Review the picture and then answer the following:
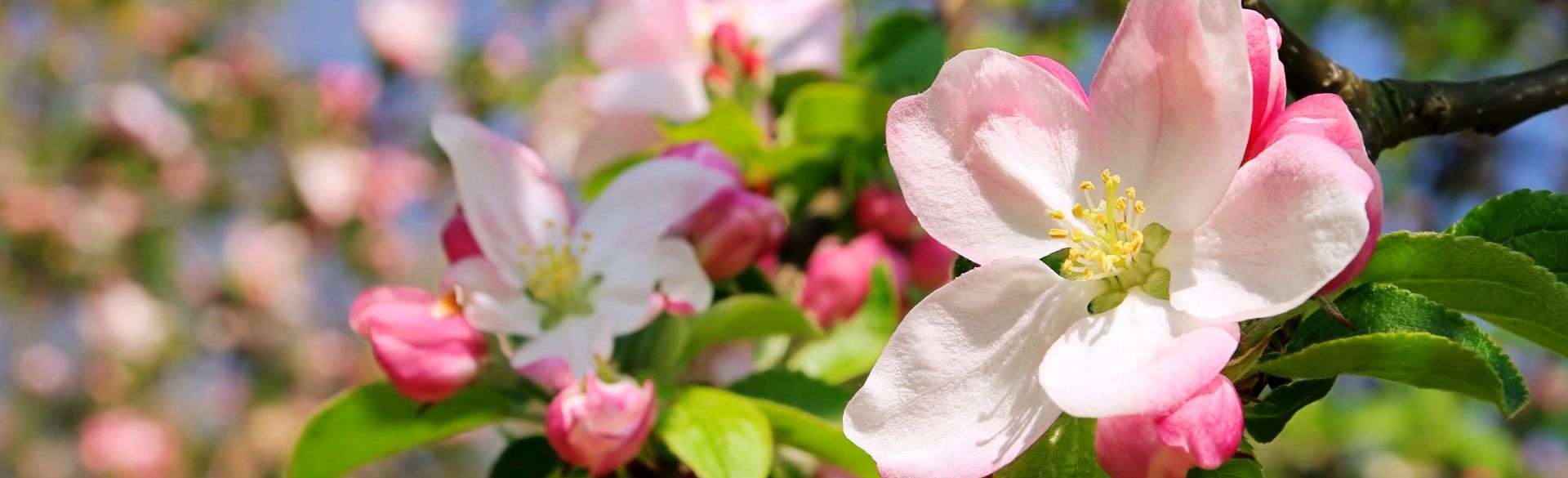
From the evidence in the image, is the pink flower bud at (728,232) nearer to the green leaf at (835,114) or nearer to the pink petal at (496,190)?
the pink petal at (496,190)

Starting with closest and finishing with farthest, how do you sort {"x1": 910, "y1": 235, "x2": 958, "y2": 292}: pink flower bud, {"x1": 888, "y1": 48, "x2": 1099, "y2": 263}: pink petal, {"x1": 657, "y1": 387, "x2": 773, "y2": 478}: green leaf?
{"x1": 888, "y1": 48, "x2": 1099, "y2": 263}: pink petal → {"x1": 657, "y1": 387, "x2": 773, "y2": 478}: green leaf → {"x1": 910, "y1": 235, "x2": 958, "y2": 292}: pink flower bud

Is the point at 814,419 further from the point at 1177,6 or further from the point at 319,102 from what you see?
the point at 319,102

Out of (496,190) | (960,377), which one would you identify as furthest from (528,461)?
(960,377)

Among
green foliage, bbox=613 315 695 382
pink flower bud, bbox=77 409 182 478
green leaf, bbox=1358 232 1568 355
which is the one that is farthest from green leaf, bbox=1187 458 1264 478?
pink flower bud, bbox=77 409 182 478

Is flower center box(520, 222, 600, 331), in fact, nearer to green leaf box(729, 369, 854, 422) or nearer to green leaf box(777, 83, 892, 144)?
green leaf box(729, 369, 854, 422)

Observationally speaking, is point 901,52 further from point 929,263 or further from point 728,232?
point 728,232

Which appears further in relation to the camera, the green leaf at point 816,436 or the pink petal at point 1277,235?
the green leaf at point 816,436

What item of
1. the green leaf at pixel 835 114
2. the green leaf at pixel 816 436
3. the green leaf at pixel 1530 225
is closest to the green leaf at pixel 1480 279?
the green leaf at pixel 1530 225
